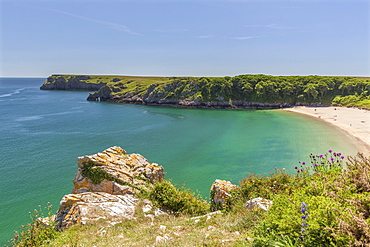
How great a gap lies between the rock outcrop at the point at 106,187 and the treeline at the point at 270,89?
8917 cm

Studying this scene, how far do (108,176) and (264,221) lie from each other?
10560mm

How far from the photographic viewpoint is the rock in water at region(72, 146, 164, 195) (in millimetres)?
13444

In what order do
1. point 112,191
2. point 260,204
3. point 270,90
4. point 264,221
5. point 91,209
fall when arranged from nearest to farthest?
point 264,221
point 260,204
point 91,209
point 112,191
point 270,90

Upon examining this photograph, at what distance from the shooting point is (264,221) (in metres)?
5.64

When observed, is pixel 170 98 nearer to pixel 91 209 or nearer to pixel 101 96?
pixel 101 96

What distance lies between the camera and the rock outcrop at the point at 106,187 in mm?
10070

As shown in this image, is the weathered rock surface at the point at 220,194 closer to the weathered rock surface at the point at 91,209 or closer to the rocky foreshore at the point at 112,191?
A: the rocky foreshore at the point at 112,191

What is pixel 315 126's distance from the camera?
56969 millimetres

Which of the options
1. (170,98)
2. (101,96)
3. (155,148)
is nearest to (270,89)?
(170,98)

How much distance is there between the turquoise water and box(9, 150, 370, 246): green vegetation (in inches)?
495

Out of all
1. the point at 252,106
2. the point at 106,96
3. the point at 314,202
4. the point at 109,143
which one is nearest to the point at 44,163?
the point at 109,143

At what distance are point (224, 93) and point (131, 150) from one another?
74.9 meters

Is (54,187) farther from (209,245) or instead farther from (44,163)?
(209,245)

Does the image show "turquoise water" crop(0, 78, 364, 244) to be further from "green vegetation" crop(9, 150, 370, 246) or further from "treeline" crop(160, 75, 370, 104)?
"treeline" crop(160, 75, 370, 104)
